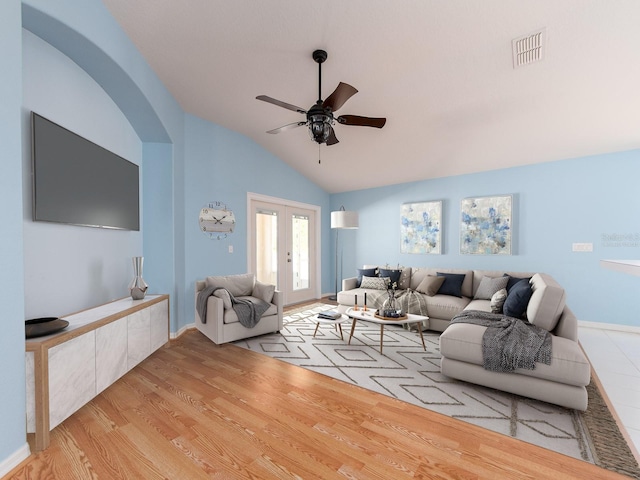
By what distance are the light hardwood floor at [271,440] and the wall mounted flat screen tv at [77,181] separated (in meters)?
1.56

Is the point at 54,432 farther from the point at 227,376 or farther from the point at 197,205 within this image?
the point at 197,205

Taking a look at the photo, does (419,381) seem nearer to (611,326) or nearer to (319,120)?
(319,120)

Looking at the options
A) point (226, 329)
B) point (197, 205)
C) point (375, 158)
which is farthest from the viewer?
point (375, 158)

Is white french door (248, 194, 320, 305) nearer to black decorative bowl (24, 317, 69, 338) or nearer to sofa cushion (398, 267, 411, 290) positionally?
sofa cushion (398, 267, 411, 290)

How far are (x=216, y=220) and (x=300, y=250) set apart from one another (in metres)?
2.22

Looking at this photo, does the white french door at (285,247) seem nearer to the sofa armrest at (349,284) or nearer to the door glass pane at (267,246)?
the door glass pane at (267,246)

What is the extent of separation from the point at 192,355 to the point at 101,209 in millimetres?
1785

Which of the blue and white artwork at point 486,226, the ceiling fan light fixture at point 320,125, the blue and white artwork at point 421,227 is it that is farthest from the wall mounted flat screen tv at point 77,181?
the blue and white artwork at point 486,226

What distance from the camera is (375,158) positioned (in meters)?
5.27

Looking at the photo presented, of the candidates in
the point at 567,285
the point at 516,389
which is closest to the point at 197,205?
the point at 516,389

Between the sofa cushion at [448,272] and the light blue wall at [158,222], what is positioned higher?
the light blue wall at [158,222]

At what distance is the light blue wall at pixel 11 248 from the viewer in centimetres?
158

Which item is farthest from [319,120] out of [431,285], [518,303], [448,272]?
[448,272]

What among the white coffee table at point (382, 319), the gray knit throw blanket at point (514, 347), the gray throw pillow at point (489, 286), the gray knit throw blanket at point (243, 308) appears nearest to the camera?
the gray knit throw blanket at point (514, 347)
